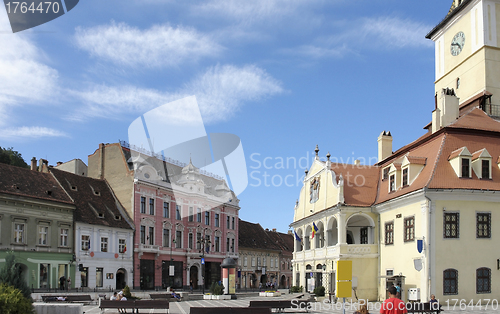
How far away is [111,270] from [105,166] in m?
12.4

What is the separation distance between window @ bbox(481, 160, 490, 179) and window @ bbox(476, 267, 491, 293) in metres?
5.16

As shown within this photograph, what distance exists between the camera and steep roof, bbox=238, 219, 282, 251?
77.1 m

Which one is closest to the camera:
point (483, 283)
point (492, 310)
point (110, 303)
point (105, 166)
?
point (110, 303)

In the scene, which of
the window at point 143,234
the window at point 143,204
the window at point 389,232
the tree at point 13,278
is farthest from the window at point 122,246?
the tree at point 13,278

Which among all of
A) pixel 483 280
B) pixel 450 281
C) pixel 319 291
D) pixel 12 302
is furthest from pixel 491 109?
pixel 12 302

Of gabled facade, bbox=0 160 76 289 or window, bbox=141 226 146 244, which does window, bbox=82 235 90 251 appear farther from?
window, bbox=141 226 146 244

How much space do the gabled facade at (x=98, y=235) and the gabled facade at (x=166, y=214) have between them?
1246 mm

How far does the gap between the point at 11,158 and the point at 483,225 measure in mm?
51859

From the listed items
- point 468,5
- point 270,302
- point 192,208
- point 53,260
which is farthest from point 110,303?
point 192,208

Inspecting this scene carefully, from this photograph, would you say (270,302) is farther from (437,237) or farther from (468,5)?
(468,5)

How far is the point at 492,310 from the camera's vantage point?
1036 inches

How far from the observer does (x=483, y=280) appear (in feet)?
96.3

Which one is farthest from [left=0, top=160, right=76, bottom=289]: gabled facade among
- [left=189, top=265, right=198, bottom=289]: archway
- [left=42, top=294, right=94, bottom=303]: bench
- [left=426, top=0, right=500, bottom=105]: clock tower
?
[left=426, top=0, right=500, bottom=105]: clock tower

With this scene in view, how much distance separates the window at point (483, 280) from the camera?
29.2 m
